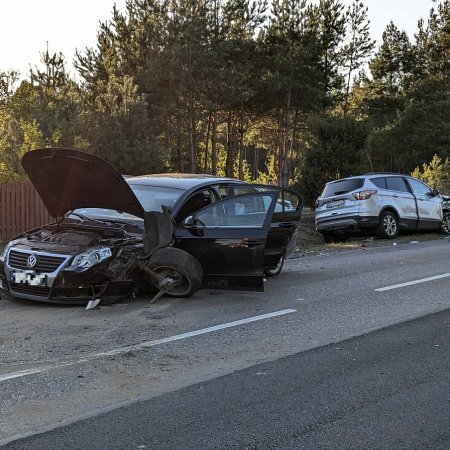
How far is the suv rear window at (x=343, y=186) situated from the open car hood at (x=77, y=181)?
9069 mm

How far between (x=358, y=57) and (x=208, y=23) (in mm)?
18961

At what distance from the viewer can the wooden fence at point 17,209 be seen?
1484cm

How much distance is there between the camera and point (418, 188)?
16.1 meters

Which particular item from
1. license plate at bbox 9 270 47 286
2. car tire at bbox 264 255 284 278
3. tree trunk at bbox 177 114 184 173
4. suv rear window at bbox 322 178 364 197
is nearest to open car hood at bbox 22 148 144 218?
license plate at bbox 9 270 47 286

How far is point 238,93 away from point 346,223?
60.2ft

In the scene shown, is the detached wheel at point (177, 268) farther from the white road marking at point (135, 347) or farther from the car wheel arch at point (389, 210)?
the car wheel arch at point (389, 210)

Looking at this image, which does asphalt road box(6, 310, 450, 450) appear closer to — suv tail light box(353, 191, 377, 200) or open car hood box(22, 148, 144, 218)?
open car hood box(22, 148, 144, 218)

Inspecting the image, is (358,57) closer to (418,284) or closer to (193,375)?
(418,284)

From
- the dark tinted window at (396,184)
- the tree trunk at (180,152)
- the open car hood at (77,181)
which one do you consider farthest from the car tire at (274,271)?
the tree trunk at (180,152)

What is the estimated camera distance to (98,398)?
4.06 meters

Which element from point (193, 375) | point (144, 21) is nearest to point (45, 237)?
point (193, 375)

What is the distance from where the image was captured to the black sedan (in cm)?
649

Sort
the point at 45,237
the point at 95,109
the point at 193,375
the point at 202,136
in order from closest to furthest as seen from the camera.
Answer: the point at 193,375, the point at 45,237, the point at 95,109, the point at 202,136

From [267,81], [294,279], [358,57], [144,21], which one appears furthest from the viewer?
[358,57]
